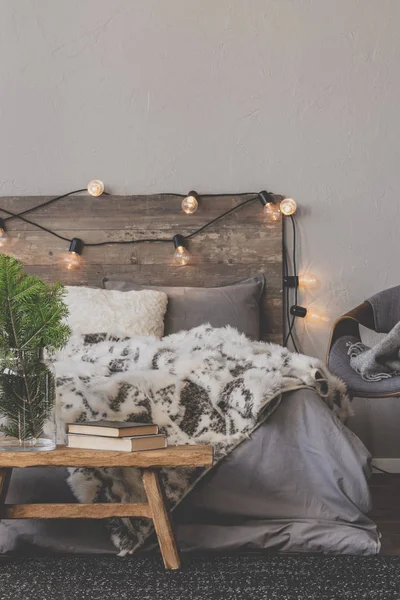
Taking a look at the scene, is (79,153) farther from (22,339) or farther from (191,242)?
(22,339)

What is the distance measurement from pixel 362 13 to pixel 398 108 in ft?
1.81

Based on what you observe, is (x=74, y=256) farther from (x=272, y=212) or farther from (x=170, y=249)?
(x=272, y=212)

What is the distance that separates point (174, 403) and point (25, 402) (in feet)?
1.55

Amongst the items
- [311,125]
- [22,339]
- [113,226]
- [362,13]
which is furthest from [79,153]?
[22,339]

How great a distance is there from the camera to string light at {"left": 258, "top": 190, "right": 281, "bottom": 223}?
382 cm

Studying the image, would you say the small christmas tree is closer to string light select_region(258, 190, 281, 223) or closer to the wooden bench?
the wooden bench

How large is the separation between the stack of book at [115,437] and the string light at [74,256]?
2.16 metres

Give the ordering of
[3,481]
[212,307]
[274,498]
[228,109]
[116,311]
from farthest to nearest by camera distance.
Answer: [228,109] → [212,307] → [116,311] → [274,498] → [3,481]

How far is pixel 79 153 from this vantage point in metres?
3.97

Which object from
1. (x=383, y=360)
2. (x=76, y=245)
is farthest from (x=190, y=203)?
(x=383, y=360)

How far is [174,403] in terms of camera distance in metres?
2.12

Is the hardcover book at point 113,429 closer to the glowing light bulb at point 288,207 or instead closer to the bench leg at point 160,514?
the bench leg at point 160,514

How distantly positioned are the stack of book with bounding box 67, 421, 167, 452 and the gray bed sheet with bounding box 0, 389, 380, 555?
1.14 ft

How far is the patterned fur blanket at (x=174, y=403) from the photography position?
2045mm
